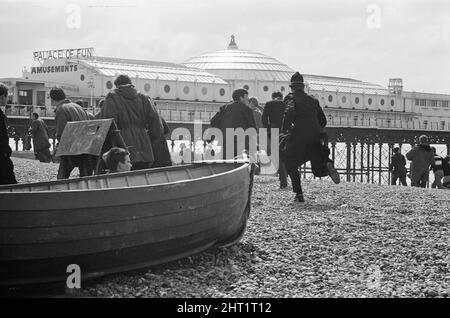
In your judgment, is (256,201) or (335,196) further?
(335,196)

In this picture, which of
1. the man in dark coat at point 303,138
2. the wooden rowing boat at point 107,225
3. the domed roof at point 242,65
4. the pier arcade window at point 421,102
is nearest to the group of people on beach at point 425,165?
the man in dark coat at point 303,138

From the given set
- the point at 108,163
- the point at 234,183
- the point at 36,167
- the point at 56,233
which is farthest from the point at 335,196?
the point at 36,167

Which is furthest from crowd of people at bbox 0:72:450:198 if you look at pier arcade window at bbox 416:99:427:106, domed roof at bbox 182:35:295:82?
pier arcade window at bbox 416:99:427:106

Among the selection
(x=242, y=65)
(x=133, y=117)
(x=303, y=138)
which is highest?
(x=242, y=65)

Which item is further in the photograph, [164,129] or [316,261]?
[164,129]

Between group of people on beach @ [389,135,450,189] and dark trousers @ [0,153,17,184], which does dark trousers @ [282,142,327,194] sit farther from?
group of people on beach @ [389,135,450,189]

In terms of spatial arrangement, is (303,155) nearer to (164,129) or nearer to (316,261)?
(164,129)

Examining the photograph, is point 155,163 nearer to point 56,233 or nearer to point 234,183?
point 234,183

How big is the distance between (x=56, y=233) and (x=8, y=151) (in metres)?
2.85

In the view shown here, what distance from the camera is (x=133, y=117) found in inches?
374

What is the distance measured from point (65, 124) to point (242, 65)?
88866mm

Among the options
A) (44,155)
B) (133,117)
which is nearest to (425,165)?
(44,155)

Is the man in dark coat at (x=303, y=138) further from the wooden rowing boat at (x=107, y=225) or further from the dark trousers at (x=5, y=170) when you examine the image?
the dark trousers at (x=5, y=170)

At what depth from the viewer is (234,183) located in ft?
23.1
